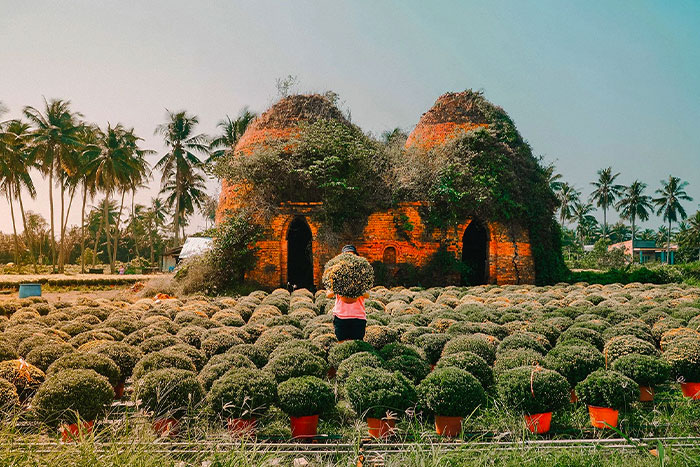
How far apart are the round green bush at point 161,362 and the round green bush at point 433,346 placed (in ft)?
11.0

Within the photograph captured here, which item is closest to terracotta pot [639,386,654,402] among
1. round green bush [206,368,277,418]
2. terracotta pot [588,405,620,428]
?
terracotta pot [588,405,620,428]

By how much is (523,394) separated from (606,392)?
0.88 meters

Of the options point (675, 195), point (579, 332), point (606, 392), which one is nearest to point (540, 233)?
point (579, 332)

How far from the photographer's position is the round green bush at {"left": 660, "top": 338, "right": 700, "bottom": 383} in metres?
5.65

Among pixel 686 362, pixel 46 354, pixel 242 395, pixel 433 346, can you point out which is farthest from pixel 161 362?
pixel 686 362

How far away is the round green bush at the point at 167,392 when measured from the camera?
4562mm

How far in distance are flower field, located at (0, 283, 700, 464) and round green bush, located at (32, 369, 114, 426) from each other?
0.01 m

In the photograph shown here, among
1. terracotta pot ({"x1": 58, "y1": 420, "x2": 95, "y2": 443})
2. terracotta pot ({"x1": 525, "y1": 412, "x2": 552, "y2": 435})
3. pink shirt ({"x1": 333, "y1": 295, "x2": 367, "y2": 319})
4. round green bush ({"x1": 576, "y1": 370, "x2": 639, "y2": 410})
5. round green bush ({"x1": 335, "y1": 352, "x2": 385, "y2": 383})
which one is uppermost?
pink shirt ({"x1": 333, "y1": 295, "x2": 367, "y2": 319})

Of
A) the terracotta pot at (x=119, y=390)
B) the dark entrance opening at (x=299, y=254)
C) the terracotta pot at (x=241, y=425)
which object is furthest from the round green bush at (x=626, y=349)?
the dark entrance opening at (x=299, y=254)

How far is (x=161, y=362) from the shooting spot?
5430 mm

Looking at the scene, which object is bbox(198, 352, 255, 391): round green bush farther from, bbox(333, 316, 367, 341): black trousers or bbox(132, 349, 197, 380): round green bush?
bbox(333, 316, 367, 341): black trousers

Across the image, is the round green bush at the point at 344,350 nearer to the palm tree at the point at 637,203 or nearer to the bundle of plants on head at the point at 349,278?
the bundle of plants on head at the point at 349,278

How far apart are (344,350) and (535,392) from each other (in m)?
2.55

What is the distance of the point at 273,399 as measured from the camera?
15.7 feet
